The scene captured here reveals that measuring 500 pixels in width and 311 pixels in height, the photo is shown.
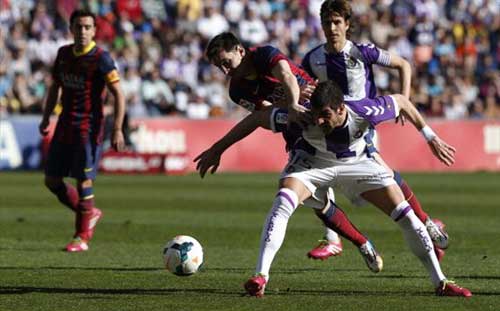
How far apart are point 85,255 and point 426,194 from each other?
979cm

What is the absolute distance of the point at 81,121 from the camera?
12.3 metres

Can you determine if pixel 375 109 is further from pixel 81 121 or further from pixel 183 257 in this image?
pixel 81 121

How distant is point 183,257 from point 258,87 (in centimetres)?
153

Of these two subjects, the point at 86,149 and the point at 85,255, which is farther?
the point at 86,149

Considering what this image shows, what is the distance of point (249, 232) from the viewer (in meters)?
13.9

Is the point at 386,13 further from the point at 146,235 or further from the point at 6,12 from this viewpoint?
the point at 146,235

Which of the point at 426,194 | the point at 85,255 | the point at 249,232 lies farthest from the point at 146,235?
the point at 426,194

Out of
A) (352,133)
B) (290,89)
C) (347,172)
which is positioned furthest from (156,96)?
(352,133)

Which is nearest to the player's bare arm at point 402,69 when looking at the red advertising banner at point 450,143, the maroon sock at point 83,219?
the maroon sock at point 83,219

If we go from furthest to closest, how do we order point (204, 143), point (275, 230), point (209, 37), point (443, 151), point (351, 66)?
point (209, 37), point (204, 143), point (351, 66), point (443, 151), point (275, 230)

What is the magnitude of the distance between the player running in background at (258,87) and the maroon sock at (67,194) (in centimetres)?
318

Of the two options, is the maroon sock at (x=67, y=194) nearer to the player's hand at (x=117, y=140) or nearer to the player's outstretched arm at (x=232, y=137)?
the player's hand at (x=117, y=140)

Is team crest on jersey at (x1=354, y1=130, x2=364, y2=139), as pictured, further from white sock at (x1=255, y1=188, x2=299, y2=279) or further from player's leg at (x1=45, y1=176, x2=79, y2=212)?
player's leg at (x1=45, y1=176, x2=79, y2=212)

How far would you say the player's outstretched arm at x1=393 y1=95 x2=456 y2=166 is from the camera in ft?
27.7
